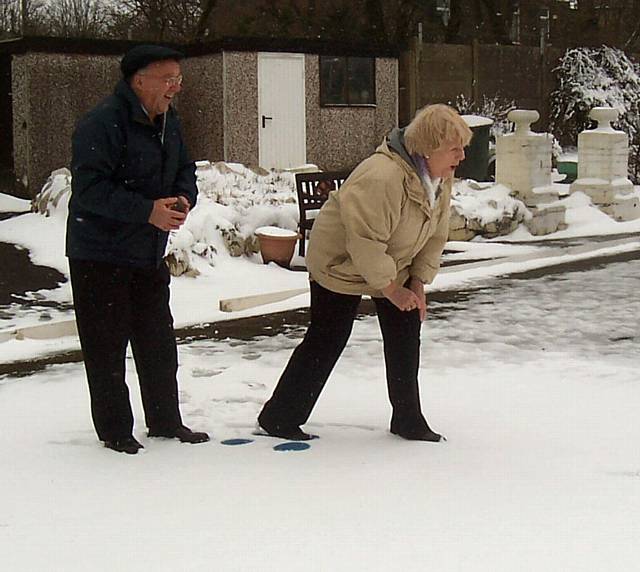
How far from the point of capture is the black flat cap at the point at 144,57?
4.32 metres

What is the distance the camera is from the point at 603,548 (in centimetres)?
343

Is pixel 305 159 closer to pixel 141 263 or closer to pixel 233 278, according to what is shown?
pixel 233 278

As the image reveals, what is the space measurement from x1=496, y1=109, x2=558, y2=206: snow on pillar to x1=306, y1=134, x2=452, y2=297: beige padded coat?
9.08m

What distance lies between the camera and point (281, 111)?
57.5ft

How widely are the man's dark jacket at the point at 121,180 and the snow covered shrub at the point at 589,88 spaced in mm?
20306

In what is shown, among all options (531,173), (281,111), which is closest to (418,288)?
(531,173)

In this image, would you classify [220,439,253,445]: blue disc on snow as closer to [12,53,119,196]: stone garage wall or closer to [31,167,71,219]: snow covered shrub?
[31,167,71,219]: snow covered shrub

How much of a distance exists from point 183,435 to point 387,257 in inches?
48.1

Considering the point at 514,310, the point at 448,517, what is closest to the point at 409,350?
the point at 448,517

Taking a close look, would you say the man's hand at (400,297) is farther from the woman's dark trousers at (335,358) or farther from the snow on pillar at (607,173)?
the snow on pillar at (607,173)

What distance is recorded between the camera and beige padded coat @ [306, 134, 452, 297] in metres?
4.34

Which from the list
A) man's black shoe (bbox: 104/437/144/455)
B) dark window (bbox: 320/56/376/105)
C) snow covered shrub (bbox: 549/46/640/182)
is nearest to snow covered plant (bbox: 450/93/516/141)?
snow covered shrub (bbox: 549/46/640/182)

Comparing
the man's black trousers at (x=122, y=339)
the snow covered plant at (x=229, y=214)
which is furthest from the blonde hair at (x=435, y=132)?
the snow covered plant at (x=229, y=214)

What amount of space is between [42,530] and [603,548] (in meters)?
1.82
